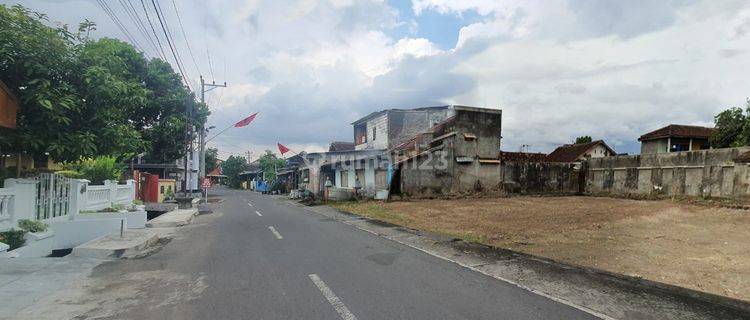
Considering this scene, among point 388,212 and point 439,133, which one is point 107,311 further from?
point 439,133

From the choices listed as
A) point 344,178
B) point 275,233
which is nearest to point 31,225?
point 275,233

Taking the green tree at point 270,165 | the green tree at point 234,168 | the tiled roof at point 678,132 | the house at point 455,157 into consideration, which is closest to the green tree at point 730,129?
the tiled roof at point 678,132

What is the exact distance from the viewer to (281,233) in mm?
13305

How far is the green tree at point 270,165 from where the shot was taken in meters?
74.2

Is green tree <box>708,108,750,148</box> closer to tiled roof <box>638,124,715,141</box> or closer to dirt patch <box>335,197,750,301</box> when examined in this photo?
tiled roof <box>638,124,715,141</box>

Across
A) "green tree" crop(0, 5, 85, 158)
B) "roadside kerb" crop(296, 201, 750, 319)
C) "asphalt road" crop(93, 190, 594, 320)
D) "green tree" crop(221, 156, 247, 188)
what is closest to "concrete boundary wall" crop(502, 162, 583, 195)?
"roadside kerb" crop(296, 201, 750, 319)

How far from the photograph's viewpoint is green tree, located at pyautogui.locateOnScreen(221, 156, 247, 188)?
95.2 m

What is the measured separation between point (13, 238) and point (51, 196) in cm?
248

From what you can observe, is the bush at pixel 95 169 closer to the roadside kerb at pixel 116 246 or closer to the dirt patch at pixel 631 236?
the roadside kerb at pixel 116 246

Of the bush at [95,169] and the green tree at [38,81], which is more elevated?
the green tree at [38,81]

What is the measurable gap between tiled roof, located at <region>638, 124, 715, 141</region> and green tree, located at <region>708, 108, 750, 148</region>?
17.4 feet

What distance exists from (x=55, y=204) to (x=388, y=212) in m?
13.5

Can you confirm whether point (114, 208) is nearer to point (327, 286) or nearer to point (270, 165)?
point (327, 286)

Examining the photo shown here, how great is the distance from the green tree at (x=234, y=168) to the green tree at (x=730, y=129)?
276ft
